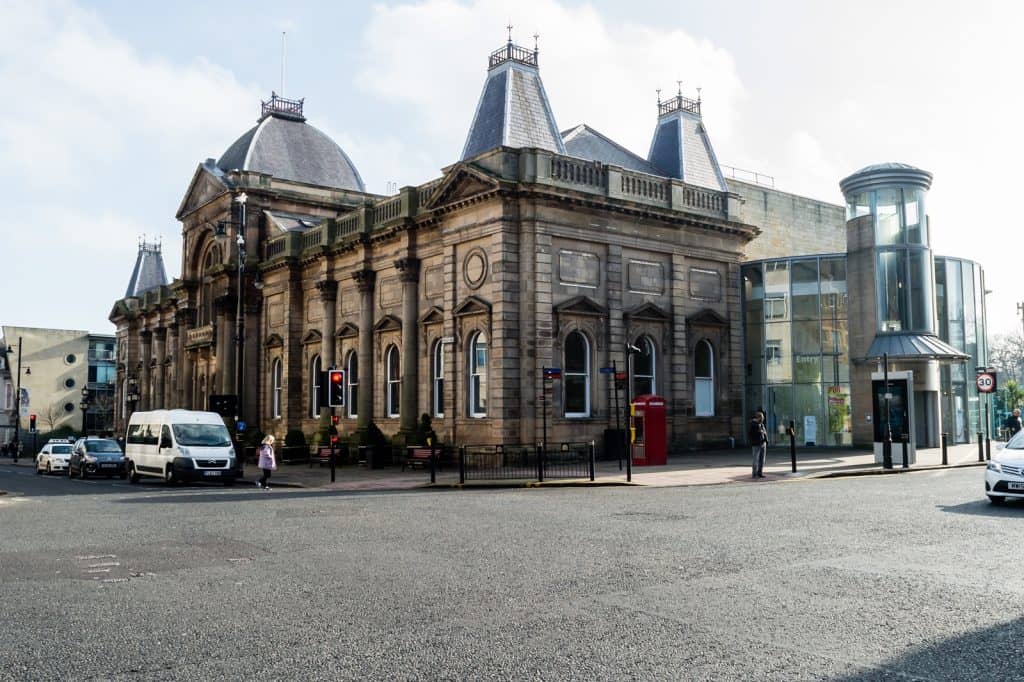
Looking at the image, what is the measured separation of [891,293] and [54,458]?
1412 inches

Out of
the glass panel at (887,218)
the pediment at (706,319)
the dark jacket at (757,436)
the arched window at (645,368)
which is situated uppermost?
the glass panel at (887,218)

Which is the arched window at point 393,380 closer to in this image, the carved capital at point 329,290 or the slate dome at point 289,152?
the carved capital at point 329,290

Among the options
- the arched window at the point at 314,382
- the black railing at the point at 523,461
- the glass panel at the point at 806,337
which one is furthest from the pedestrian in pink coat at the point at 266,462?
the glass panel at the point at 806,337

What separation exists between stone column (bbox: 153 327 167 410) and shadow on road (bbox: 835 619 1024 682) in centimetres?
5833

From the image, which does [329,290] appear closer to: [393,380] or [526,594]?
[393,380]

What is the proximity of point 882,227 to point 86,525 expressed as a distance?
29.5 m

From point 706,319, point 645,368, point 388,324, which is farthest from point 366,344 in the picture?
point 706,319

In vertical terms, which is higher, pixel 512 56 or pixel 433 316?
pixel 512 56

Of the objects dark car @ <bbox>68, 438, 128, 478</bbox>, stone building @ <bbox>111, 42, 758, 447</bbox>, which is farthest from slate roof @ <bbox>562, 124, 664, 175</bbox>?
dark car @ <bbox>68, 438, 128, 478</bbox>

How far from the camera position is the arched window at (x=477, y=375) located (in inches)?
1228

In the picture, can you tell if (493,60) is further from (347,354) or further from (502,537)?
(502,537)

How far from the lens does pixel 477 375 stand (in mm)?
31516

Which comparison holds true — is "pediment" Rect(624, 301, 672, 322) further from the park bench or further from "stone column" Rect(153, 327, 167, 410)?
"stone column" Rect(153, 327, 167, 410)

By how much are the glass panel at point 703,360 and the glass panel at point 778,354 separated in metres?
2.66
